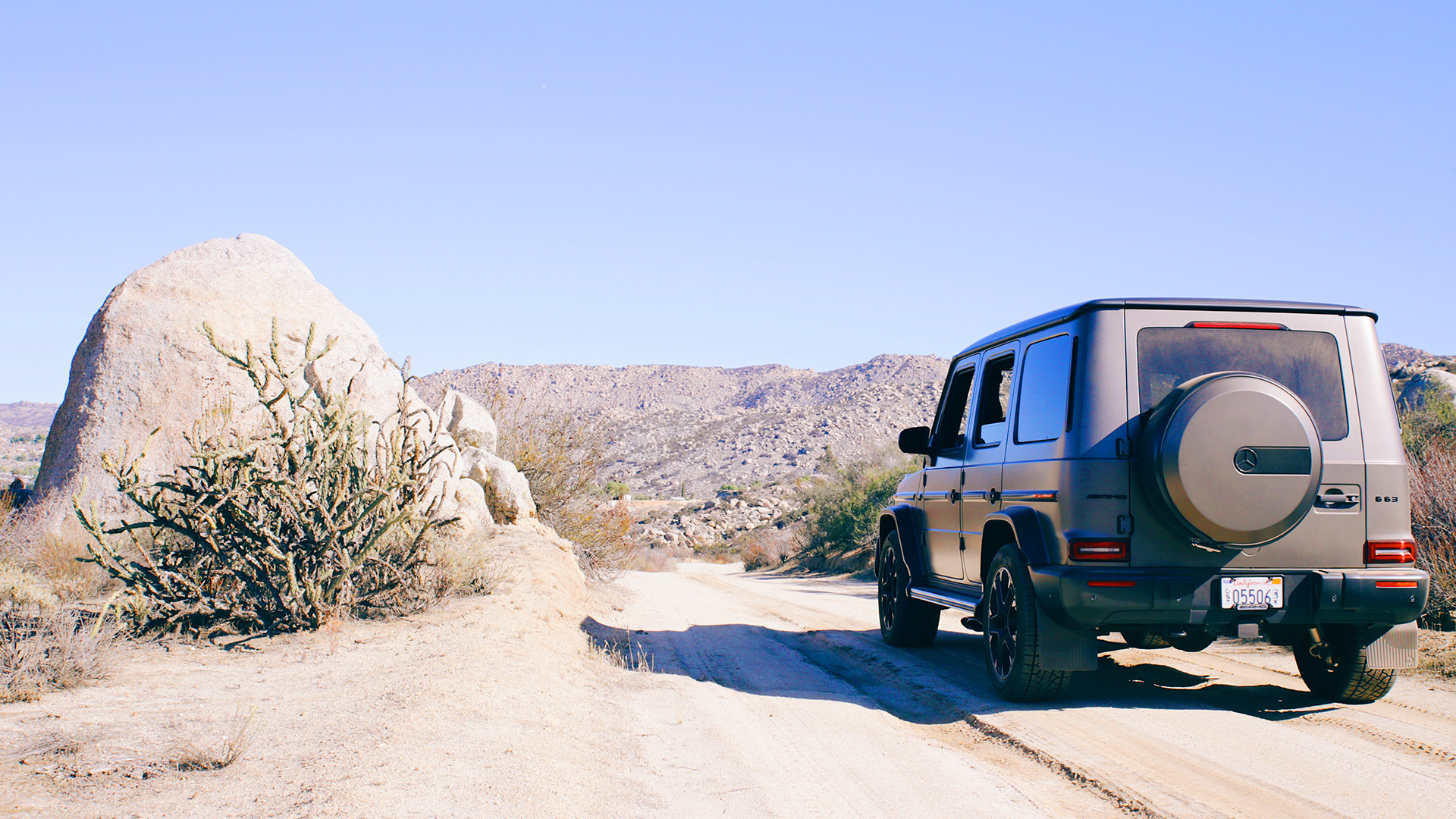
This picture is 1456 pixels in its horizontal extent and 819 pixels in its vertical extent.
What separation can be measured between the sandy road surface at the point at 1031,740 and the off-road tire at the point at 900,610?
0.30 meters

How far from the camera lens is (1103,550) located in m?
5.55

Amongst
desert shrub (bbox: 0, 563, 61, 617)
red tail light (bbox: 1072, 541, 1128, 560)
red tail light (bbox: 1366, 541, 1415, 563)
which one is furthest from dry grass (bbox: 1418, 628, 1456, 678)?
desert shrub (bbox: 0, 563, 61, 617)

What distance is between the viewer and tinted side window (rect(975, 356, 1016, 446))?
7402mm

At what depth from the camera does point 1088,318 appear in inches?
231

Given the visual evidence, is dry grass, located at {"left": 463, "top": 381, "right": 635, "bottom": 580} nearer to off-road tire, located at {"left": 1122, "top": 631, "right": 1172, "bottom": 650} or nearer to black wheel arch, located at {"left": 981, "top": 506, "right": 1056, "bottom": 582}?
black wheel arch, located at {"left": 981, "top": 506, "right": 1056, "bottom": 582}

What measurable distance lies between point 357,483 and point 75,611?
2.15 metres

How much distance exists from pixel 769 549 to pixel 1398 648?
2511 cm

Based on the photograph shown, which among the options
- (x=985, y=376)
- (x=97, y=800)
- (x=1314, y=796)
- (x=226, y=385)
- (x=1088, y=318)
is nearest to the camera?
(x=97, y=800)

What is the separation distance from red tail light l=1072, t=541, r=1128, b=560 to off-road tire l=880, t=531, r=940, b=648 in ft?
9.99

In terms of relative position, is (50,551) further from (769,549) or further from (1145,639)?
(769,549)

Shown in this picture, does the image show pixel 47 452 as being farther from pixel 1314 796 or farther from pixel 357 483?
pixel 1314 796

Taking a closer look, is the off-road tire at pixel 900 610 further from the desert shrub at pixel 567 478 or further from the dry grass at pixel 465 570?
the desert shrub at pixel 567 478

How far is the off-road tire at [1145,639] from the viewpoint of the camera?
5.97 metres

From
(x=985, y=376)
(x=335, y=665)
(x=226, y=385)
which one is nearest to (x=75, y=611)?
(x=335, y=665)
